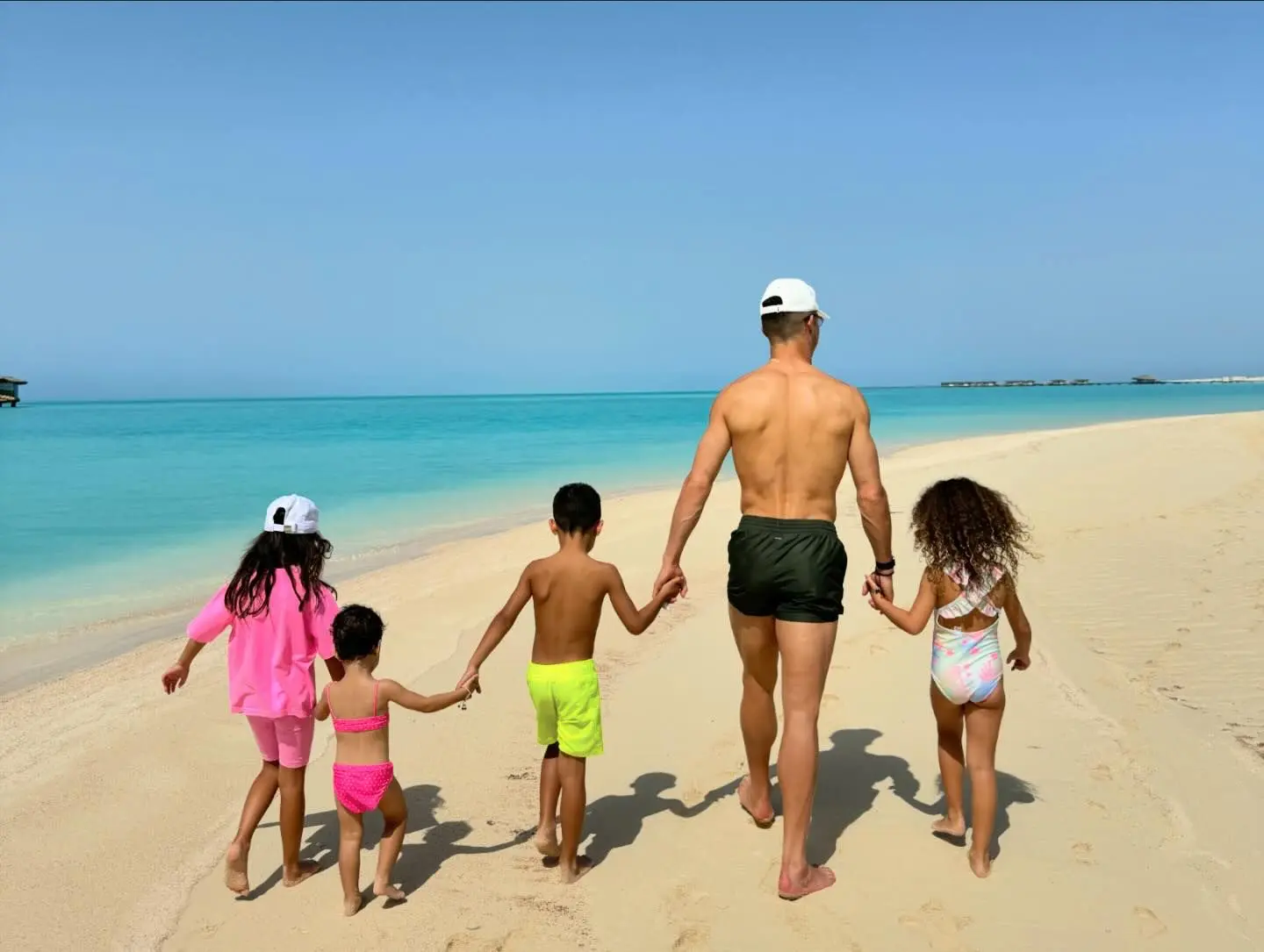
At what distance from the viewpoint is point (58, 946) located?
3.43 metres

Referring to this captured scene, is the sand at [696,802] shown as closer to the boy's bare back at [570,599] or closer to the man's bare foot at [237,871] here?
the man's bare foot at [237,871]

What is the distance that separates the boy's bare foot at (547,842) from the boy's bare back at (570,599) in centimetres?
73

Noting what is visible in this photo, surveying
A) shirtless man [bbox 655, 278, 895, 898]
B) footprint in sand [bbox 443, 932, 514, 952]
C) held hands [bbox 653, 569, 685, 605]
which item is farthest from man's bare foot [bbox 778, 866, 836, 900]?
held hands [bbox 653, 569, 685, 605]

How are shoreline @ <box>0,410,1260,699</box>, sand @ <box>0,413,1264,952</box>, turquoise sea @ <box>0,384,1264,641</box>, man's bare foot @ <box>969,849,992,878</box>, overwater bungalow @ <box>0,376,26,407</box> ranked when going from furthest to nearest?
overwater bungalow @ <box>0,376,26,407</box>, turquoise sea @ <box>0,384,1264,641</box>, shoreline @ <box>0,410,1260,699</box>, man's bare foot @ <box>969,849,992,878</box>, sand @ <box>0,413,1264,952</box>

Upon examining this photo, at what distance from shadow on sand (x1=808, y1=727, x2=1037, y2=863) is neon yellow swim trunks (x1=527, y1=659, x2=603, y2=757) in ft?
3.66

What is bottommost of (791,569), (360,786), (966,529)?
(360,786)

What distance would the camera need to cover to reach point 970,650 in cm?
367

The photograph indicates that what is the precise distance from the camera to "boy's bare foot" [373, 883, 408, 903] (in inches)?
138

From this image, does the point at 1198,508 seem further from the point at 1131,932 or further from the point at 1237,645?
the point at 1131,932

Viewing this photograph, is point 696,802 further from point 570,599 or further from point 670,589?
point 570,599

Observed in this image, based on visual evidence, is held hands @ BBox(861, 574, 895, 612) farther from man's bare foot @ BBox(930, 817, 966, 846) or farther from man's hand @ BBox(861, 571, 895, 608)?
man's bare foot @ BBox(930, 817, 966, 846)

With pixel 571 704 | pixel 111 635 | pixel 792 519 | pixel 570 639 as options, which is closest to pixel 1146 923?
pixel 792 519

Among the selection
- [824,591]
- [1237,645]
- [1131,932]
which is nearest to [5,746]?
[824,591]

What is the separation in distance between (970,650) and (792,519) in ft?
2.93
